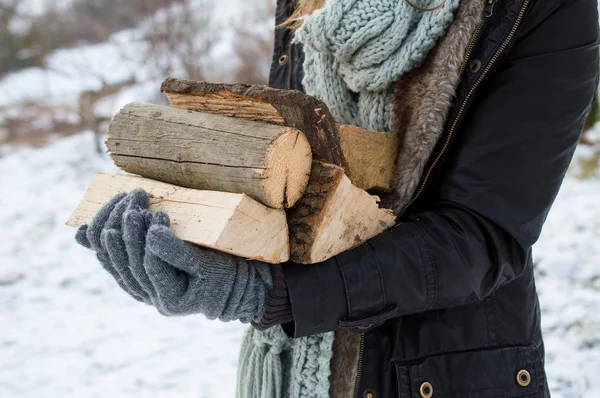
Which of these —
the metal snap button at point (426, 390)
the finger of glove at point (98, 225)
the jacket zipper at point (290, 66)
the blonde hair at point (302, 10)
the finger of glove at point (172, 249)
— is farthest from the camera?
the jacket zipper at point (290, 66)

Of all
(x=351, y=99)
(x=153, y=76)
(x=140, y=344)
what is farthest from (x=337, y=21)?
(x=153, y=76)

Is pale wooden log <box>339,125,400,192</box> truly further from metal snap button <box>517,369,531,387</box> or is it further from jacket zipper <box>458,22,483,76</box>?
metal snap button <box>517,369,531,387</box>

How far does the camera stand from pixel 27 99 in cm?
997

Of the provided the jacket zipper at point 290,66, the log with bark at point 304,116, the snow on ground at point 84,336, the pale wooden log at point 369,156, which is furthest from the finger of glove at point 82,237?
the snow on ground at point 84,336

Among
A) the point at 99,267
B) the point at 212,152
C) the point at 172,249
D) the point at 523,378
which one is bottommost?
the point at 99,267

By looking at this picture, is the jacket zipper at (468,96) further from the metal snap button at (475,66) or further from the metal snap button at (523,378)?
the metal snap button at (523,378)

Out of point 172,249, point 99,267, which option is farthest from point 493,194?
point 99,267

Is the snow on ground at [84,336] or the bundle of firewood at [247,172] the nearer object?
the bundle of firewood at [247,172]

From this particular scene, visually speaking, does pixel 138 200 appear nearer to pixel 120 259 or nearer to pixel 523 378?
pixel 120 259

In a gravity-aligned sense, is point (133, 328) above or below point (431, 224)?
below

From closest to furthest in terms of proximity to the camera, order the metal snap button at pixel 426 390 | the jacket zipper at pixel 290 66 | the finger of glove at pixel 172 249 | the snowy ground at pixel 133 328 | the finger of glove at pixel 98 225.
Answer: the finger of glove at pixel 172 249 < the finger of glove at pixel 98 225 < the metal snap button at pixel 426 390 < the jacket zipper at pixel 290 66 < the snowy ground at pixel 133 328

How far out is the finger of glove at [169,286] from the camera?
0.99 meters

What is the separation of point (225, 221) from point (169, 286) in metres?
0.16

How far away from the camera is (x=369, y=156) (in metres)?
1.27
